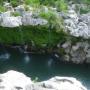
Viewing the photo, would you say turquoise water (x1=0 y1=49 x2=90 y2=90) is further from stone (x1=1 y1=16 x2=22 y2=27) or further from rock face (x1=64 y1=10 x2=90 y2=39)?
stone (x1=1 y1=16 x2=22 y2=27)

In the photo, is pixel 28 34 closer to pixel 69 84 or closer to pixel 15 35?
pixel 15 35

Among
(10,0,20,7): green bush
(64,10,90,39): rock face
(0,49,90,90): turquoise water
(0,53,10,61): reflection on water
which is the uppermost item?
(10,0,20,7): green bush

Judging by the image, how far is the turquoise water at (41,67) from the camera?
25297 mm

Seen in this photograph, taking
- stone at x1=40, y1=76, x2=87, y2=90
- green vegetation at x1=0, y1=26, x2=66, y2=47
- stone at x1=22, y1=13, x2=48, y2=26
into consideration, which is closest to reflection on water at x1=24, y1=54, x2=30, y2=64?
green vegetation at x1=0, y1=26, x2=66, y2=47

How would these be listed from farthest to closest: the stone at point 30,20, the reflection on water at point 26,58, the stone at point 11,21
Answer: the reflection on water at point 26,58 → the stone at point 30,20 → the stone at point 11,21

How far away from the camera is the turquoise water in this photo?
83.0 ft

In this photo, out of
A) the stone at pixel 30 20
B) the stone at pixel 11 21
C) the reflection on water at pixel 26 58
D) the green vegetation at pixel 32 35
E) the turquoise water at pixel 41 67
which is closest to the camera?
the turquoise water at pixel 41 67

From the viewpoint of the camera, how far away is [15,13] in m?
26.9

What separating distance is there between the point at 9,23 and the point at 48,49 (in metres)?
3.88

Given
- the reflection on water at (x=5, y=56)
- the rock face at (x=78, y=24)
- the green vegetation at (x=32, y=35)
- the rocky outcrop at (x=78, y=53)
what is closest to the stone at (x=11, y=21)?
the green vegetation at (x=32, y=35)

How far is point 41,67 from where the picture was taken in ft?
87.7

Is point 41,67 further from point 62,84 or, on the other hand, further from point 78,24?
point 62,84

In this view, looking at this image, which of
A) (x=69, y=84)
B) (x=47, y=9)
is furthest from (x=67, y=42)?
(x=69, y=84)

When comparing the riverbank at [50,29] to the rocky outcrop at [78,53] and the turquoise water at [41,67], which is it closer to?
the rocky outcrop at [78,53]
